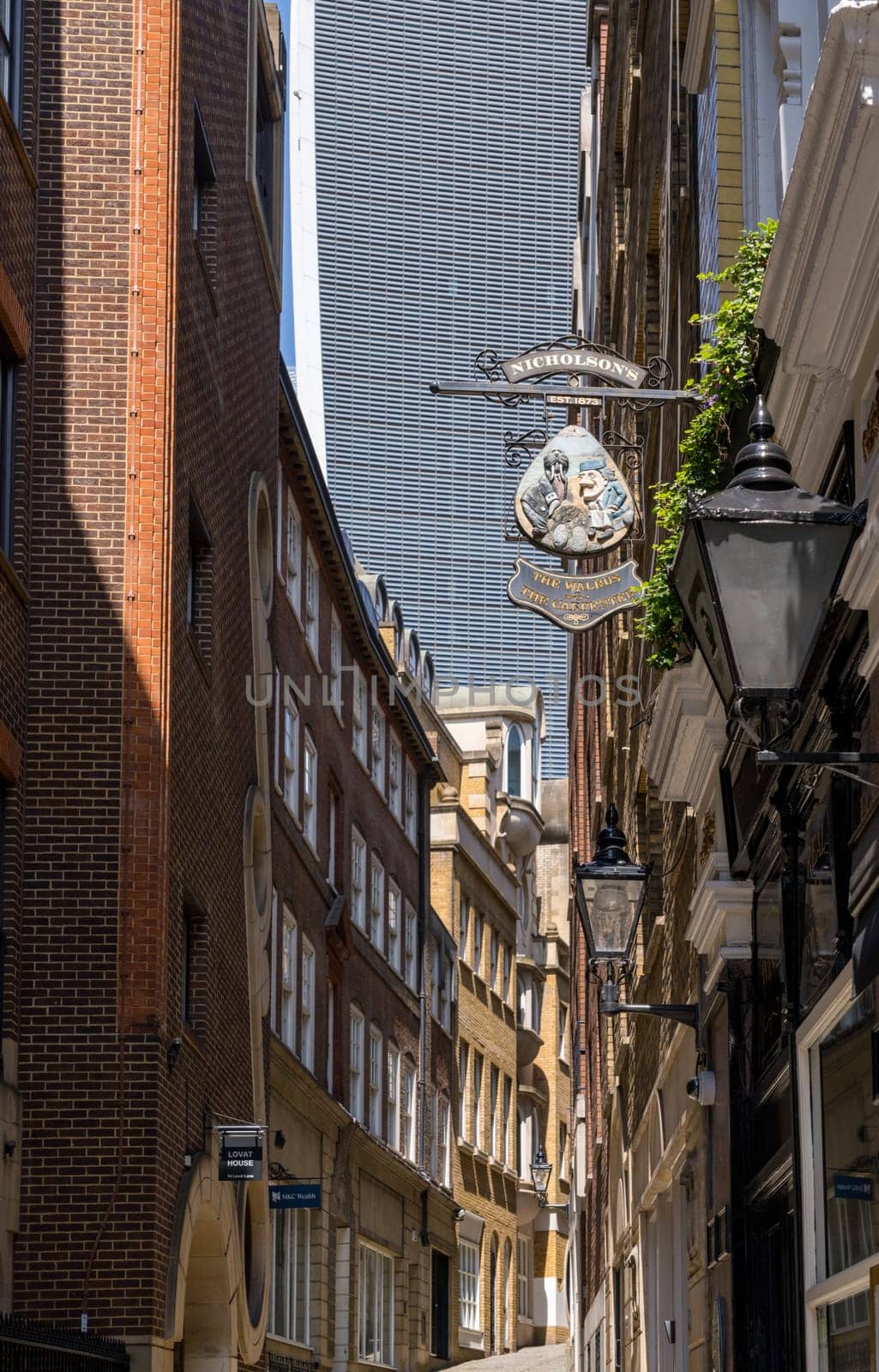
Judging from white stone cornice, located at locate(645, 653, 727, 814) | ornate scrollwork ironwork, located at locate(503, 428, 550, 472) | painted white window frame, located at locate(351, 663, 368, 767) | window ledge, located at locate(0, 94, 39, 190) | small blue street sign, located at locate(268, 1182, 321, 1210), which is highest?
painted white window frame, located at locate(351, 663, 368, 767)

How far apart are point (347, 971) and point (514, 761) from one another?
31592mm

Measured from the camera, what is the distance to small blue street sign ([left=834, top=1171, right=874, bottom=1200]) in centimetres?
718

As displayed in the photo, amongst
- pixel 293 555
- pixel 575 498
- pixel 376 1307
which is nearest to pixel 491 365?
pixel 575 498

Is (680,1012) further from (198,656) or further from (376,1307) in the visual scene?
(376,1307)

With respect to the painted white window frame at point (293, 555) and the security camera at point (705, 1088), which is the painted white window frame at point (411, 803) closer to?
the painted white window frame at point (293, 555)

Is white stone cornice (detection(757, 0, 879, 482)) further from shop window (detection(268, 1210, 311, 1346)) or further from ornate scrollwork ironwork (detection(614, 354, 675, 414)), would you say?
shop window (detection(268, 1210, 311, 1346))

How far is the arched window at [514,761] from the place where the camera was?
68.1m

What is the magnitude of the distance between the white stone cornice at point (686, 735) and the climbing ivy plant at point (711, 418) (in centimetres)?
25

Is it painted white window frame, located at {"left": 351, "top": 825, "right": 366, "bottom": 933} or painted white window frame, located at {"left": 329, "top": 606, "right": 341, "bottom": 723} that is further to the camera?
painted white window frame, located at {"left": 351, "top": 825, "right": 366, "bottom": 933}

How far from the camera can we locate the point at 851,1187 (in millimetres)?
7520

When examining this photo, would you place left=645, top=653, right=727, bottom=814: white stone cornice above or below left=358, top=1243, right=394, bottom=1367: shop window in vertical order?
above

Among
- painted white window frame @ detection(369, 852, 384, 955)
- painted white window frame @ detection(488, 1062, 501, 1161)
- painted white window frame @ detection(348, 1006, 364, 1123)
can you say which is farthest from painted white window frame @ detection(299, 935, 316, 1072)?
painted white window frame @ detection(488, 1062, 501, 1161)

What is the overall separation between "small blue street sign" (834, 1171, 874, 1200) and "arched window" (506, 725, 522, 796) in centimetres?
5952

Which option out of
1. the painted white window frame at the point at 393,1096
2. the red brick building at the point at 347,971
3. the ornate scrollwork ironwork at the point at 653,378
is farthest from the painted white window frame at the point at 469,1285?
the ornate scrollwork ironwork at the point at 653,378
